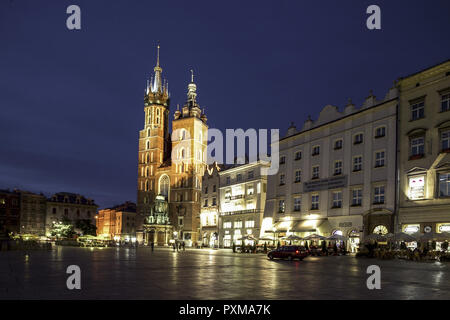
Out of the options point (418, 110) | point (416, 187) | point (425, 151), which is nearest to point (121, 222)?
point (416, 187)

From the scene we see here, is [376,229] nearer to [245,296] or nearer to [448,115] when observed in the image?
[448,115]

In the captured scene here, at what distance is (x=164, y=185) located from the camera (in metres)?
118

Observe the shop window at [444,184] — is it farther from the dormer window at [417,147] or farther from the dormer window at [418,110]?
the dormer window at [418,110]

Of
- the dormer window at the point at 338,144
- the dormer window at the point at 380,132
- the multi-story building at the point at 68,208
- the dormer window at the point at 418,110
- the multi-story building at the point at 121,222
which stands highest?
the dormer window at the point at 418,110

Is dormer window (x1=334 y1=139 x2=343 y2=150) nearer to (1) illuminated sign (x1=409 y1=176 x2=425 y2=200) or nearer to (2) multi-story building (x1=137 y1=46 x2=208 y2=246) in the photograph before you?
(1) illuminated sign (x1=409 y1=176 x2=425 y2=200)

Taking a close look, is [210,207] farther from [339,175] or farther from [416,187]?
[416,187]

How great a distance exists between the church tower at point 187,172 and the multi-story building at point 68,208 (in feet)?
141

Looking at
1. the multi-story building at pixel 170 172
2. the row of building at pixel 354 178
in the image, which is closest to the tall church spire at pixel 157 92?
the multi-story building at pixel 170 172

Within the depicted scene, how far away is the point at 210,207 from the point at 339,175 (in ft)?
119

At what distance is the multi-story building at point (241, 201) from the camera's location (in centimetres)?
6300

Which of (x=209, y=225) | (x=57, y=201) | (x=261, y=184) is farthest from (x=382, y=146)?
(x=57, y=201)

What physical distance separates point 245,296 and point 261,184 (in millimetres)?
51213

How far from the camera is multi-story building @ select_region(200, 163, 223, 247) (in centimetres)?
7621

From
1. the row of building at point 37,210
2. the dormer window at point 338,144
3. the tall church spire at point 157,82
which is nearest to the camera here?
the dormer window at point 338,144
